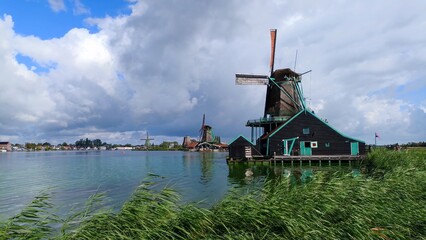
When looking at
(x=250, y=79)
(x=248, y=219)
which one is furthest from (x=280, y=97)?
(x=248, y=219)

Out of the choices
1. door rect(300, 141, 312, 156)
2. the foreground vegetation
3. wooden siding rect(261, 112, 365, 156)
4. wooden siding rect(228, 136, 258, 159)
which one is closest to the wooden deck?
door rect(300, 141, 312, 156)

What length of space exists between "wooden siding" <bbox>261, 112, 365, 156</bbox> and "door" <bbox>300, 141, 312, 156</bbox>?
15.4 inches

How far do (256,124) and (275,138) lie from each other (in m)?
6.82

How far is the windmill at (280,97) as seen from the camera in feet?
149

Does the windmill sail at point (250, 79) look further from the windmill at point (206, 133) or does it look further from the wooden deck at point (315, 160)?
the windmill at point (206, 133)

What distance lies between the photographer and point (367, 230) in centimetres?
655

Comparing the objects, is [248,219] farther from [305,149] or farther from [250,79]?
[250,79]

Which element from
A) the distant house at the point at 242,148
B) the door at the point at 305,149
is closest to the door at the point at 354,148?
the door at the point at 305,149

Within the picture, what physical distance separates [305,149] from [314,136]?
6.68ft

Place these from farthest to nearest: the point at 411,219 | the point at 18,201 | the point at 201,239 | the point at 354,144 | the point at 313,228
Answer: the point at 354,144 < the point at 18,201 < the point at 411,219 < the point at 313,228 < the point at 201,239

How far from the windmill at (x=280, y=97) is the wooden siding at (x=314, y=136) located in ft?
13.2

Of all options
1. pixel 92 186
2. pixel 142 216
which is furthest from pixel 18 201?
pixel 142 216

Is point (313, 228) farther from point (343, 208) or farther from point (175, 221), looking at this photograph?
point (175, 221)

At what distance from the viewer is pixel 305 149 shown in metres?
40.4
